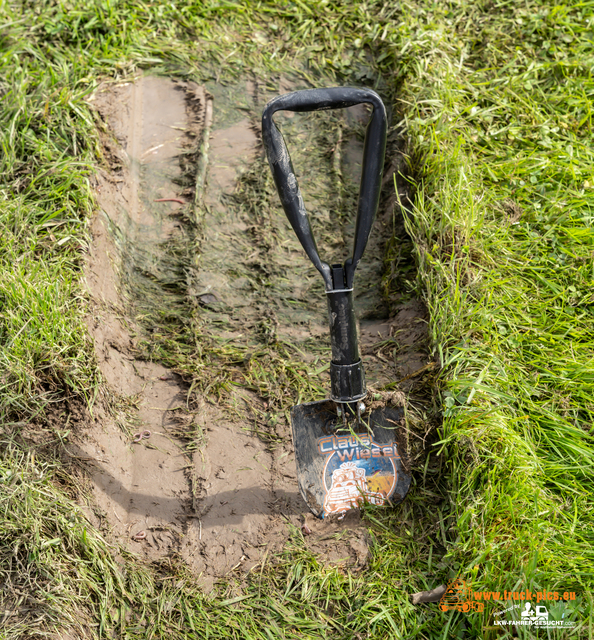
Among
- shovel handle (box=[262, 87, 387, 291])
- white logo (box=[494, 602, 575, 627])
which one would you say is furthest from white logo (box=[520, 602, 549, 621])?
shovel handle (box=[262, 87, 387, 291])

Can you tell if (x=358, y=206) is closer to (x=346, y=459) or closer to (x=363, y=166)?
(x=363, y=166)

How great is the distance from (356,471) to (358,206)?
0.97 meters

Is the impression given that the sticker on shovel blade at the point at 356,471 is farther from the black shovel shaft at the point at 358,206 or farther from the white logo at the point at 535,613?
the white logo at the point at 535,613

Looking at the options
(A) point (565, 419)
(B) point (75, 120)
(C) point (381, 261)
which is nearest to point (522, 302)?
(A) point (565, 419)

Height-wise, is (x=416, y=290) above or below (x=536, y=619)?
above

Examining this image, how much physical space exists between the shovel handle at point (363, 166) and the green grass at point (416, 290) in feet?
2.03

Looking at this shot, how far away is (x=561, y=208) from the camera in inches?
103

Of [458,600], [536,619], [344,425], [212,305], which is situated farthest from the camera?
[212,305]

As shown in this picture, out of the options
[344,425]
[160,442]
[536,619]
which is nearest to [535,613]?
[536,619]

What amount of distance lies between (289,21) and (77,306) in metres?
2.38

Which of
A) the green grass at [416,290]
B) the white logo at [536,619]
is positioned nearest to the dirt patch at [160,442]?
the green grass at [416,290]

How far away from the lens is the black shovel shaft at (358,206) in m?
1.78

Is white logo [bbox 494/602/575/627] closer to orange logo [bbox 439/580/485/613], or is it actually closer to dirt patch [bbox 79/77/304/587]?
orange logo [bbox 439/580/485/613]

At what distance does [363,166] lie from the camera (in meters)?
1.89
